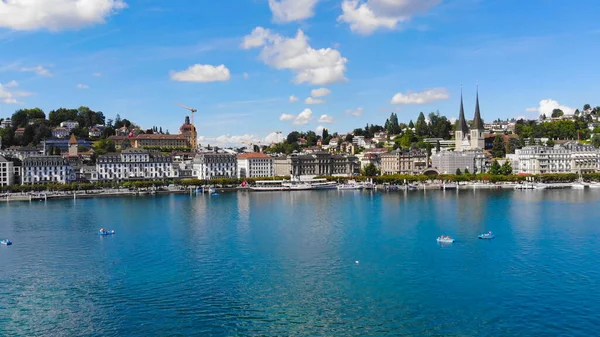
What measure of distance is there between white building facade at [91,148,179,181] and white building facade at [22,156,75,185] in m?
3.74

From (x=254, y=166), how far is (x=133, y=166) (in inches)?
657

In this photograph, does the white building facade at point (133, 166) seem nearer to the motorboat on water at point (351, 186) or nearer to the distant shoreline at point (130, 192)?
the distant shoreline at point (130, 192)

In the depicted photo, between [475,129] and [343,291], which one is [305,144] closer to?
[475,129]

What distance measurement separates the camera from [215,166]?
7394 centimetres

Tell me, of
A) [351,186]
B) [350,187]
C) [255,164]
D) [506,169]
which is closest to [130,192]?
[255,164]

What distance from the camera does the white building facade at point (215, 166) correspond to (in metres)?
72.9

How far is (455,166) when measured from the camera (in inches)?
3034

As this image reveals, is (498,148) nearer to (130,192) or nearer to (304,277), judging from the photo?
(130,192)

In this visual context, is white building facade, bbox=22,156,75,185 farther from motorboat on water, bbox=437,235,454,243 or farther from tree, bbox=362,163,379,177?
motorboat on water, bbox=437,235,454,243

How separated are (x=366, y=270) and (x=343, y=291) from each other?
284 cm

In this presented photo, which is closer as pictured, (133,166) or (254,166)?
(133,166)

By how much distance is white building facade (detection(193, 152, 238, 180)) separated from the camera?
2869 inches

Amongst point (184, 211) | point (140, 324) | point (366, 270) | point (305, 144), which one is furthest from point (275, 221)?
point (305, 144)

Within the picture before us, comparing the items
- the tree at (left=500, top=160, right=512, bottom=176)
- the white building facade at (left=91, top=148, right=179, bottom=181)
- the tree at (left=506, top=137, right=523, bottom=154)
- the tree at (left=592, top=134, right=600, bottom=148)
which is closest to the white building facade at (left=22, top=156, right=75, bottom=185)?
the white building facade at (left=91, top=148, right=179, bottom=181)
